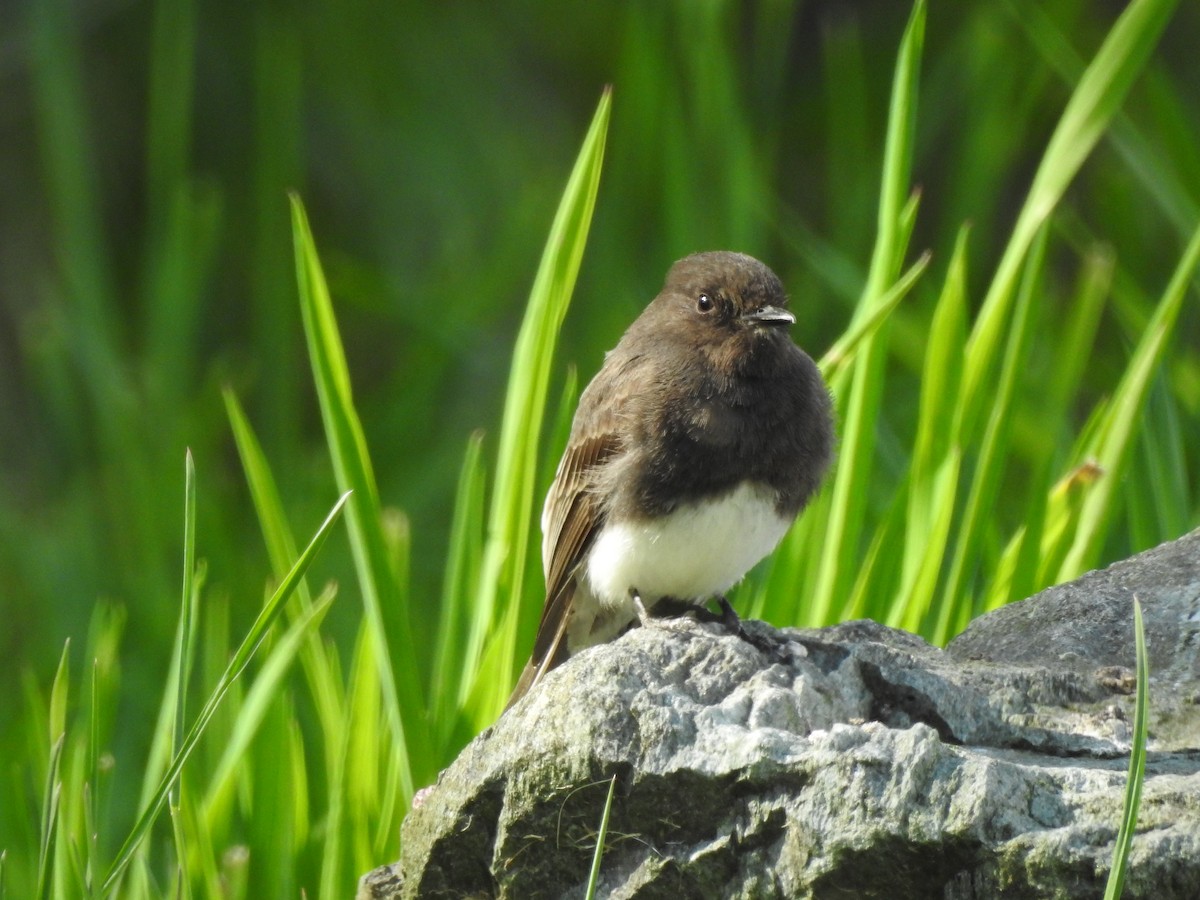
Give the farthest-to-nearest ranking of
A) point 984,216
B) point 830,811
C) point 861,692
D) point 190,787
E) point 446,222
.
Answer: point 446,222 → point 984,216 → point 190,787 → point 861,692 → point 830,811

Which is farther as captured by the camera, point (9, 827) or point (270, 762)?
point (9, 827)

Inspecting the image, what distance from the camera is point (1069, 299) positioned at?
6484 millimetres

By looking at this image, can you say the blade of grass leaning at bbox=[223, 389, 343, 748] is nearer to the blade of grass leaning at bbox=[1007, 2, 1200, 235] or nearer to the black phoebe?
the black phoebe

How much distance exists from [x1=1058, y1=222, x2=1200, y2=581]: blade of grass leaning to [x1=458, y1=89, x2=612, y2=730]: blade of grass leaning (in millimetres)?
1144

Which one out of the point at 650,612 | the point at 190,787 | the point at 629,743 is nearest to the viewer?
the point at 629,743

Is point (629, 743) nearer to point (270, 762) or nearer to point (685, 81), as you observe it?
point (270, 762)

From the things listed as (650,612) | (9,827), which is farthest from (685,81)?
(9,827)

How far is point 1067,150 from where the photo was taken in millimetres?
3420

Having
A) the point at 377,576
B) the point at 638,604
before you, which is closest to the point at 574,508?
the point at 638,604

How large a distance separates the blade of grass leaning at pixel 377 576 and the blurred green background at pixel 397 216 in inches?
70.1

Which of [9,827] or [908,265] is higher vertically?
[908,265]

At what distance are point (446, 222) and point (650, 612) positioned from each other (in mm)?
3056

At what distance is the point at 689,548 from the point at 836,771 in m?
1.24

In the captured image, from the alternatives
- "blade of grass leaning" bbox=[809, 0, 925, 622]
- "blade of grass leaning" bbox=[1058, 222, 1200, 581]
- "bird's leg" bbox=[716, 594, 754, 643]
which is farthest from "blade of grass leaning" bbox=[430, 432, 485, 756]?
"blade of grass leaning" bbox=[1058, 222, 1200, 581]
